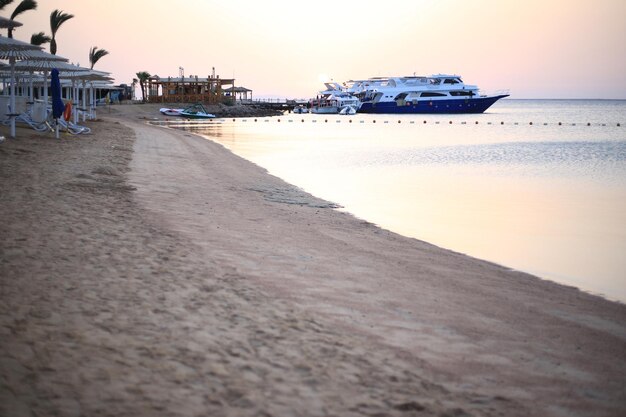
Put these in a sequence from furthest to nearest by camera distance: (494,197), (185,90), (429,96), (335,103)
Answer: (335,103) < (429,96) < (185,90) < (494,197)

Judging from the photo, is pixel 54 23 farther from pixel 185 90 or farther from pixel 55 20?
pixel 185 90

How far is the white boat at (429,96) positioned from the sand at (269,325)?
267ft

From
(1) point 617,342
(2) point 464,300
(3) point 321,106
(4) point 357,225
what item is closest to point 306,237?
(4) point 357,225

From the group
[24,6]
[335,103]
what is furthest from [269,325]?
[335,103]

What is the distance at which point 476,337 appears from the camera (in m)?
4.89

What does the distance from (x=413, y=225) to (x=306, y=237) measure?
11.6 feet

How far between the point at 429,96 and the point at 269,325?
8592cm

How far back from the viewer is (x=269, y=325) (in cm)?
466

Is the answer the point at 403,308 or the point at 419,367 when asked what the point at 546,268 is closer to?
the point at 403,308

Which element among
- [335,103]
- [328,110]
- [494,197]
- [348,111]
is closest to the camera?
[494,197]

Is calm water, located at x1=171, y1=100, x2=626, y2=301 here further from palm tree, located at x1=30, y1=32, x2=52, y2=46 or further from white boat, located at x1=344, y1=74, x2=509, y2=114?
white boat, located at x1=344, y1=74, x2=509, y2=114

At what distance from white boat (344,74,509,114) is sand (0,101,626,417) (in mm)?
81471

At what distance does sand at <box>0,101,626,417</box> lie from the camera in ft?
11.8

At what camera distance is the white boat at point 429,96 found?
86.5 meters
